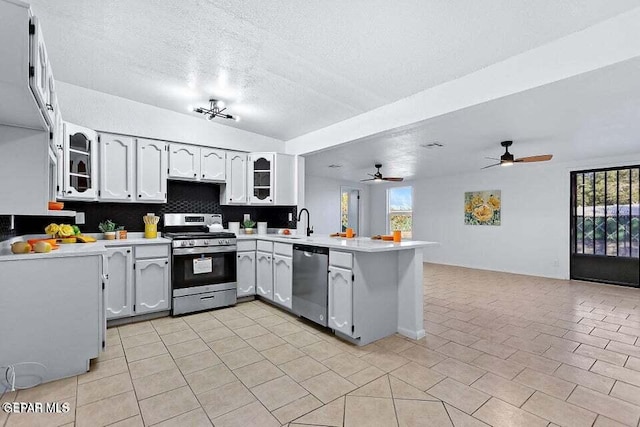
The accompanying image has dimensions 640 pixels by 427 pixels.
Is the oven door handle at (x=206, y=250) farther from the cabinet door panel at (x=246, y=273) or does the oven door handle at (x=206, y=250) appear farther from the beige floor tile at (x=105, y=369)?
the beige floor tile at (x=105, y=369)

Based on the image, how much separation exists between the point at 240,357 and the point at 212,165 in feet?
8.62

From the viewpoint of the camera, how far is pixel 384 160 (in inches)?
233

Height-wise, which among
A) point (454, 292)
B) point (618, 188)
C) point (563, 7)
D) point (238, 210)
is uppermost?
point (563, 7)

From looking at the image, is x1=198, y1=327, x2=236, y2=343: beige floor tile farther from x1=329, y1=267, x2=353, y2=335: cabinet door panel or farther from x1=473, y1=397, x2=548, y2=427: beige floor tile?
x1=473, y1=397, x2=548, y2=427: beige floor tile

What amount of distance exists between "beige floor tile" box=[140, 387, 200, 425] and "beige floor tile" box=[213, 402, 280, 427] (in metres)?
0.23

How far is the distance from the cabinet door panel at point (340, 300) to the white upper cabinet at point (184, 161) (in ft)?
7.67

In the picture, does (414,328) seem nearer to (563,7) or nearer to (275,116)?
(563,7)

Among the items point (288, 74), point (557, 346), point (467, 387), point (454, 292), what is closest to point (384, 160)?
point (454, 292)

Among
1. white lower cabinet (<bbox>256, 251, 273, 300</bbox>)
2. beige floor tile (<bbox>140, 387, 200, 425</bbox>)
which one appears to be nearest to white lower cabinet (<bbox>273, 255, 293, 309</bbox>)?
white lower cabinet (<bbox>256, 251, 273, 300</bbox>)

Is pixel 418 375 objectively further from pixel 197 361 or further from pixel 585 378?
pixel 197 361

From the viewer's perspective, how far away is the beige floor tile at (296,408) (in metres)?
1.76

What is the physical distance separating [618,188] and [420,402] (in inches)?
247

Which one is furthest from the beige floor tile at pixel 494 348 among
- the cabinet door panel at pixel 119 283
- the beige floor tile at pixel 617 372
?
the cabinet door panel at pixel 119 283

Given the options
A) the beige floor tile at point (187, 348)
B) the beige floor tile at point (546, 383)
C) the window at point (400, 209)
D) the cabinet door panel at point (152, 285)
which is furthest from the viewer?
the window at point (400, 209)
